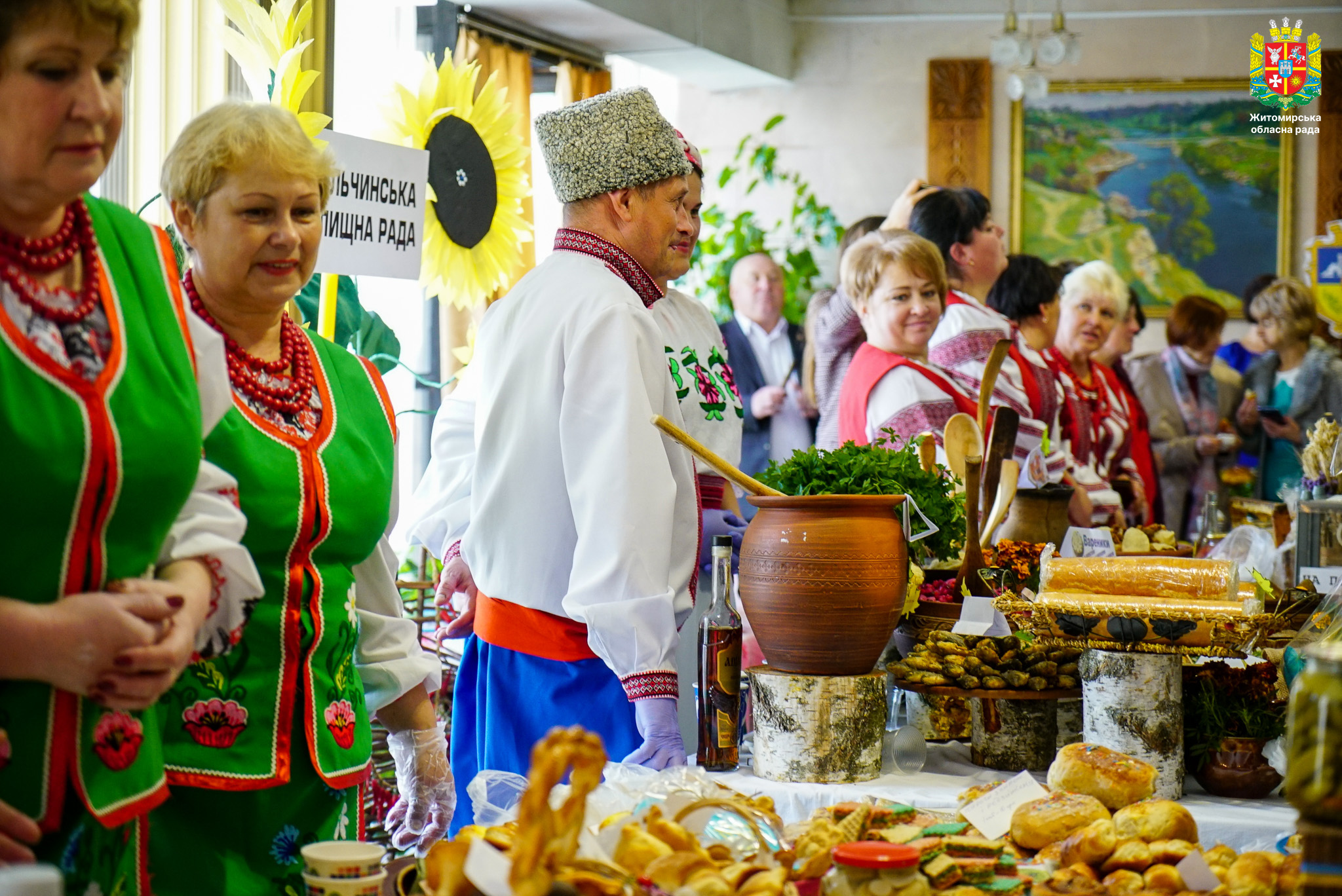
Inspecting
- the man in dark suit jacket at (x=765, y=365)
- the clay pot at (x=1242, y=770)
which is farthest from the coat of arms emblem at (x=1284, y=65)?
the clay pot at (x=1242, y=770)

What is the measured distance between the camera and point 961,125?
7.78m

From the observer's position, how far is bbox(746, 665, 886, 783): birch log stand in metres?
1.67

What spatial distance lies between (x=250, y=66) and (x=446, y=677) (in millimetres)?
1655

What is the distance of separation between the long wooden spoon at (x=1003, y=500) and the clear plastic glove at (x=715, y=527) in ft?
1.51

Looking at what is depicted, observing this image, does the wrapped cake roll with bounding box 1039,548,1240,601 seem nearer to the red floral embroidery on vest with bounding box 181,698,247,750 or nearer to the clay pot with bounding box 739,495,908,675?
the clay pot with bounding box 739,495,908,675

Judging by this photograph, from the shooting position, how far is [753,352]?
612 centimetres

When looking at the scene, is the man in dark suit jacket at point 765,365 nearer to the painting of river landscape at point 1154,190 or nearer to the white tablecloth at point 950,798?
the painting of river landscape at point 1154,190

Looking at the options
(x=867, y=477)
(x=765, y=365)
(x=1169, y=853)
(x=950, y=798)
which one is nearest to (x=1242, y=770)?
(x=950, y=798)

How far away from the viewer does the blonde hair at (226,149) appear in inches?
56.9

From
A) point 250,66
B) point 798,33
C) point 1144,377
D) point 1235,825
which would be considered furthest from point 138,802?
point 798,33

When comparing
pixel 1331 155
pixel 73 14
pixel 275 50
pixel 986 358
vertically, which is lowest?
pixel 986 358

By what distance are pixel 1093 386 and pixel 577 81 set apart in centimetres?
299

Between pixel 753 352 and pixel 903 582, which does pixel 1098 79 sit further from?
pixel 903 582

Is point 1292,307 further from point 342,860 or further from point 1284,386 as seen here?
point 342,860
